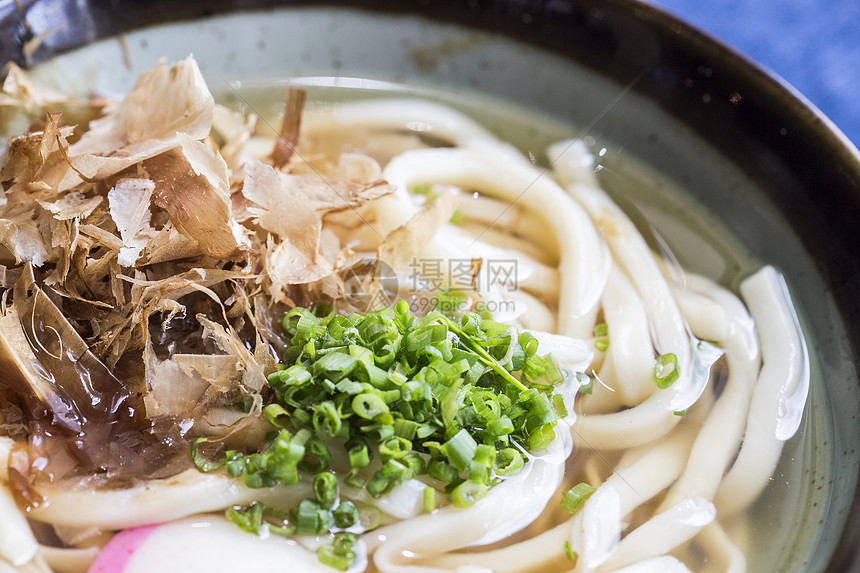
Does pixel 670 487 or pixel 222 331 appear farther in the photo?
pixel 670 487

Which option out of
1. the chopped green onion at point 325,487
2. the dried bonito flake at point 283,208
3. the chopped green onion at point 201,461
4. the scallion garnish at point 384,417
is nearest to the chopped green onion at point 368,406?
the scallion garnish at point 384,417

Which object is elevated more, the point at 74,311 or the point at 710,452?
the point at 710,452

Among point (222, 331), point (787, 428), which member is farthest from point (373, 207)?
point (787, 428)

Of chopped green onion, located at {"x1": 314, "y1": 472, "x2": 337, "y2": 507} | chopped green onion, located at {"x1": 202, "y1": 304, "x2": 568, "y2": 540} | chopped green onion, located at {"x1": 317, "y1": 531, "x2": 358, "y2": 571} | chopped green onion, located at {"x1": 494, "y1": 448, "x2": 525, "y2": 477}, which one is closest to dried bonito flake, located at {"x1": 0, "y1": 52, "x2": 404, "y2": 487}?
chopped green onion, located at {"x1": 202, "y1": 304, "x2": 568, "y2": 540}

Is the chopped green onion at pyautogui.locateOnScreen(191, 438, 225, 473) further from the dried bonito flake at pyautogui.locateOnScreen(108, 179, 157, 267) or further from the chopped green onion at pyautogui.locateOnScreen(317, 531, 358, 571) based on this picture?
the dried bonito flake at pyautogui.locateOnScreen(108, 179, 157, 267)

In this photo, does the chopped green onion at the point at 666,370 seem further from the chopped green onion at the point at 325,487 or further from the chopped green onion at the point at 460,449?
the chopped green onion at the point at 325,487

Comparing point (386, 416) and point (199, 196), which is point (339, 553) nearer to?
point (386, 416)

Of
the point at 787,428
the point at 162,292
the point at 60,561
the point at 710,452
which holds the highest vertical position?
the point at 787,428

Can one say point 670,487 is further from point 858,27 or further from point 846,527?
point 858,27
